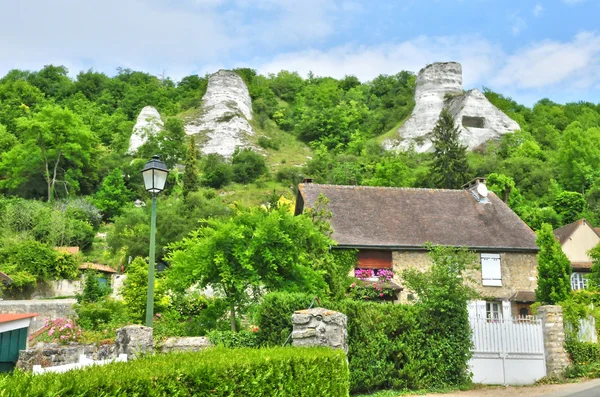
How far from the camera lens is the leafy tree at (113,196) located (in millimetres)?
47688

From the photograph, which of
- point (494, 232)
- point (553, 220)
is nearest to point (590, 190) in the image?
point (553, 220)

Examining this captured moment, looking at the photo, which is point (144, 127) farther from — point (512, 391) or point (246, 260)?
point (512, 391)

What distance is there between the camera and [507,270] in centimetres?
2278

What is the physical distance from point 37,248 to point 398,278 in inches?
754

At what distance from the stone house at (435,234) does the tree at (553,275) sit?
2963mm

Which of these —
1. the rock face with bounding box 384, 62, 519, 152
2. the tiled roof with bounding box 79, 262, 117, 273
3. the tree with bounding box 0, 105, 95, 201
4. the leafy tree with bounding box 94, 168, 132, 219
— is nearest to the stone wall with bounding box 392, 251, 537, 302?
the tiled roof with bounding box 79, 262, 117, 273

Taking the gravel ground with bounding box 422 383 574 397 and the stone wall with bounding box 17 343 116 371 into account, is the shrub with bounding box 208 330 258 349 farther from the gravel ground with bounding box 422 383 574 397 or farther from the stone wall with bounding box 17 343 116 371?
the gravel ground with bounding box 422 383 574 397

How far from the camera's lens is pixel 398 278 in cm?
2144

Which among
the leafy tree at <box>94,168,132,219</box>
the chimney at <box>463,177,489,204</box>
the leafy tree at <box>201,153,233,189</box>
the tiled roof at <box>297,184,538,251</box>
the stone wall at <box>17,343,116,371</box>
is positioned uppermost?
the leafy tree at <box>201,153,233,189</box>

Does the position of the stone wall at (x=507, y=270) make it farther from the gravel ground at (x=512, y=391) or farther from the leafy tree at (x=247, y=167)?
the leafy tree at (x=247, y=167)

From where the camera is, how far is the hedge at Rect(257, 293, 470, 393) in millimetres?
10883

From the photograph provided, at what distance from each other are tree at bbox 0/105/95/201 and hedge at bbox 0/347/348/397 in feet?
154

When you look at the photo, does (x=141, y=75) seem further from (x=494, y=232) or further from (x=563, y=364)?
(x=563, y=364)

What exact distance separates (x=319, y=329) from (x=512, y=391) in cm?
640
